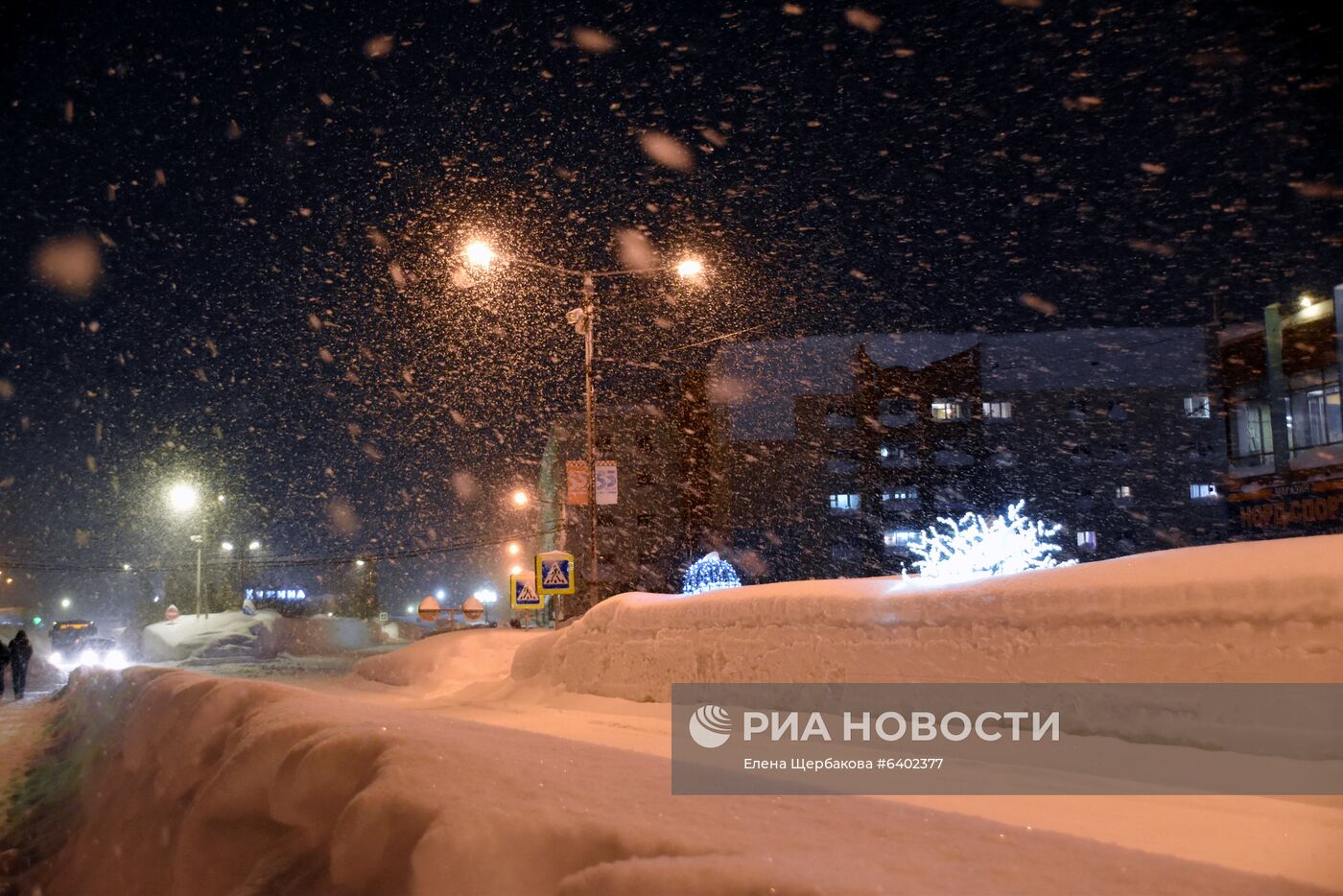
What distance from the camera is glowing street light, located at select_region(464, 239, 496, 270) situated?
1719cm

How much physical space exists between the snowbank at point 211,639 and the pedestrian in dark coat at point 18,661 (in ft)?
43.6

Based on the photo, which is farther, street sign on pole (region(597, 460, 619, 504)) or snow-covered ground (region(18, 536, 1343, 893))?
street sign on pole (region(597, 460, 619, 504))

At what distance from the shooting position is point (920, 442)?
60.8 metres

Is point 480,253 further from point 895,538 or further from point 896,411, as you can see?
point 896,411

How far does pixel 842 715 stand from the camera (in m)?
8.97

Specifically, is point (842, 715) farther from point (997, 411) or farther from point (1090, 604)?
point (997, 411)

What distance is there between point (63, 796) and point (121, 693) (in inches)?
52.2

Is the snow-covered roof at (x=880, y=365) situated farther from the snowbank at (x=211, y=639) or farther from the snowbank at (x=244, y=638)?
the snowbank at (x=211, y=639)

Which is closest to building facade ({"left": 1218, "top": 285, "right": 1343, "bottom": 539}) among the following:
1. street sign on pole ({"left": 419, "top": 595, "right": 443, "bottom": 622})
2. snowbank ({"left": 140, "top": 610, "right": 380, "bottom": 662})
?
street sign on pole ({"left": 419, "top": 595, "right": 443, "bottom": 622})

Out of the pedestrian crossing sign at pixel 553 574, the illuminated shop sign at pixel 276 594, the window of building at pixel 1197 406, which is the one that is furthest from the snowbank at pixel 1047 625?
the illuminated shop sign at pixel 276 594

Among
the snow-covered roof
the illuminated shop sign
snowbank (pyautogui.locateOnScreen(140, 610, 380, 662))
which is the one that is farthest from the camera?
the illuminated shop sign

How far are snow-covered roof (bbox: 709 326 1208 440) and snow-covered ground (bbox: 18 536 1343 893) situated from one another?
45606 millimetres

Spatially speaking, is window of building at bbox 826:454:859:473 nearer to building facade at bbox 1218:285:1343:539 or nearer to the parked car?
building facade at bbox 1218:285:1343:539

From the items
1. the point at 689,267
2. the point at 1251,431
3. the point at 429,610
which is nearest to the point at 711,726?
the point at 689,267
